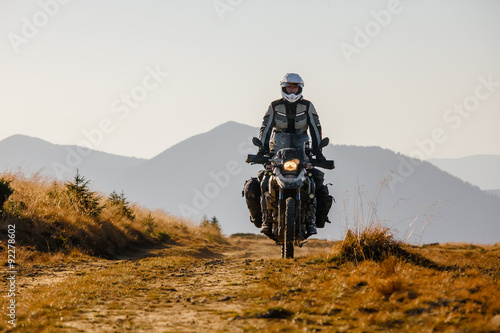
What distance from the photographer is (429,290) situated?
232 inches

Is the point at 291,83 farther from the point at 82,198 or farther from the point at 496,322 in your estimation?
the point at 82,198

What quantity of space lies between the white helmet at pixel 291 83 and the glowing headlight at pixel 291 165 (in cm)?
182

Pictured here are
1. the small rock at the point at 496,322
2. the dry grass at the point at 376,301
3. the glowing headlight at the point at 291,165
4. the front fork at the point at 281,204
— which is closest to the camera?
the small rock at the point at 496,322

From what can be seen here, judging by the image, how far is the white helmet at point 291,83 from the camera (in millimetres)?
11906

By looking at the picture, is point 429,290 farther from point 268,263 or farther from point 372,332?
point 268,263

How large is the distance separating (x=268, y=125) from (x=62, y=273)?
4959 mm

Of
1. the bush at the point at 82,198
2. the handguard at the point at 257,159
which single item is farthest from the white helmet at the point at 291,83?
the bush at the point at 82,198

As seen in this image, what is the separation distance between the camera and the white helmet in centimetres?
1191

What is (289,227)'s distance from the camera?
35.1 feet

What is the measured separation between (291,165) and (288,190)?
57 centimetres

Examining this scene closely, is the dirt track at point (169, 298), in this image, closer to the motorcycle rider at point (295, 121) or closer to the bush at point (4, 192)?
the motorcycle rider at point (295, 121)

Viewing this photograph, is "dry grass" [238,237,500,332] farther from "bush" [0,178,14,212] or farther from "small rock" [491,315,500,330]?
"bush" [0,178,14,212]

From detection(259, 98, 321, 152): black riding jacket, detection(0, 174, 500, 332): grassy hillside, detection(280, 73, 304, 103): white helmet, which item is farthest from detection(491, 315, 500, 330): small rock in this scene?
detection(280, 73, 304, 103): white helmet

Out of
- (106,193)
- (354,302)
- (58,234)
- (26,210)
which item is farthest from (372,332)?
(106,193)
